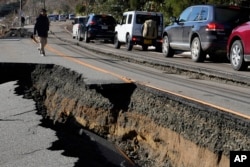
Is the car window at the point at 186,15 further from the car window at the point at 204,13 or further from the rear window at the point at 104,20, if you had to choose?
the rear window at the point at 104,20

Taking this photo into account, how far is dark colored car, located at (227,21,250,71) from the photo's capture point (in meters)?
11.4

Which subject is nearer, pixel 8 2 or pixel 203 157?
pixel 203 157

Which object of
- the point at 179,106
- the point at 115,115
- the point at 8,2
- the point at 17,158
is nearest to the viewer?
the point at 17,158

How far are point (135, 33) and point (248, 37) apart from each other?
10.1 meters

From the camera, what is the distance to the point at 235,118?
5879 mm

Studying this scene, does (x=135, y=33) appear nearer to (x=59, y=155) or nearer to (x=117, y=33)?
(x=117, y=33)

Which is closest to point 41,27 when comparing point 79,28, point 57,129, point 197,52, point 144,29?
point 144,29

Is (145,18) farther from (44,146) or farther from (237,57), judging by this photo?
(44,146)

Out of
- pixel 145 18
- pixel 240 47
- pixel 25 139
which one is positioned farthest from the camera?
pixel 145 18

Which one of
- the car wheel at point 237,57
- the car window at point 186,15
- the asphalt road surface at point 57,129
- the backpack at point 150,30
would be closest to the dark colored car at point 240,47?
the car wheel at point 237,57

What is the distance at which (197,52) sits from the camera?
14.6 m

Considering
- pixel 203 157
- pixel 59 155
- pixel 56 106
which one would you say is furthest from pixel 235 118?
pixel 56 106

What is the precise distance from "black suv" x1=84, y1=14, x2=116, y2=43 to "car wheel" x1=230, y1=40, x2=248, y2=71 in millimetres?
15150

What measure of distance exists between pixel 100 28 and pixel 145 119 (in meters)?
19.7
